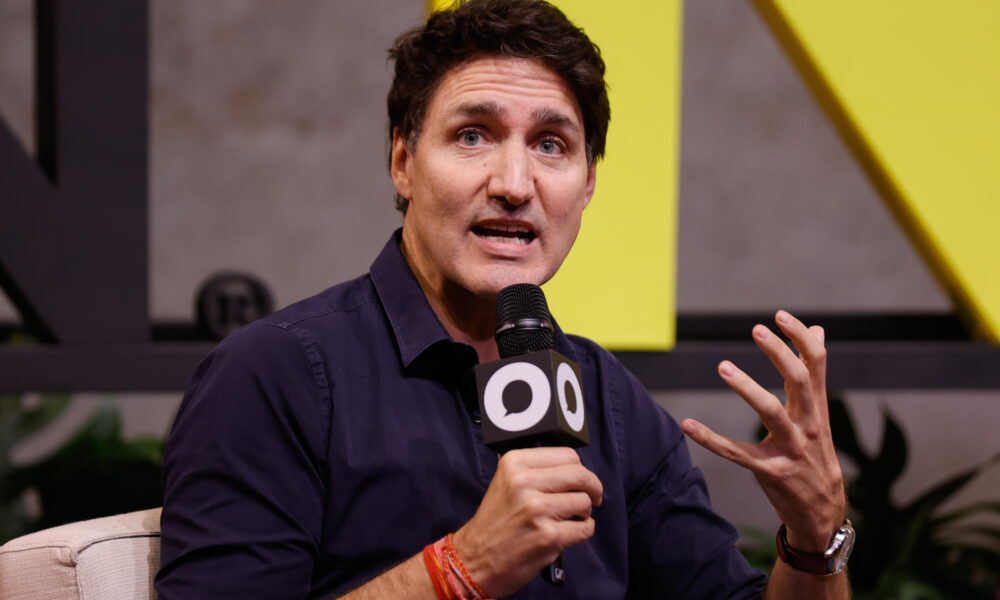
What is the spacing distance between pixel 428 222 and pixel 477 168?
10 centimetres

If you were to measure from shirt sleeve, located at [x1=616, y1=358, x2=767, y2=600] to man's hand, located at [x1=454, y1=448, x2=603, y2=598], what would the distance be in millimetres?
484

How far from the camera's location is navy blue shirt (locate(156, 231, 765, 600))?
1.15m

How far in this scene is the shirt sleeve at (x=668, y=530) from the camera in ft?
4.91

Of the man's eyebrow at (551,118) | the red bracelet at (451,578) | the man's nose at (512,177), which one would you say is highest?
the man's eyebrow at (551,118)

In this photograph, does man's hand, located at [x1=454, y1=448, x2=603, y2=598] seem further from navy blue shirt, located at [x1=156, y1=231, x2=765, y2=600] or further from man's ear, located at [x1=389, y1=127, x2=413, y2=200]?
man's ear, located at [x1=389, y1=127, x2=413, y2=200]

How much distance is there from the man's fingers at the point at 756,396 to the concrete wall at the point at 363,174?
2.86 meters

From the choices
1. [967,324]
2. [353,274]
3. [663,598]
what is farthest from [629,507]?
[353,274]

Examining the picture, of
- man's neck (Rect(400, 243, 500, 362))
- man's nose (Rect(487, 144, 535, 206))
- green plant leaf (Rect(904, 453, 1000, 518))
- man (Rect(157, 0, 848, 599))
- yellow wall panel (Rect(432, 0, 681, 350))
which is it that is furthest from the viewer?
green plant leaf (Rect(904, 453, 1000, 518))

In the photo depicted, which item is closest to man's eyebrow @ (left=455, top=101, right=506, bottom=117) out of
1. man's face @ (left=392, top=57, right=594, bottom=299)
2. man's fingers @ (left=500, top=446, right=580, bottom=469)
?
man's face @ (left=392, top=57, right=594, bottom=299)

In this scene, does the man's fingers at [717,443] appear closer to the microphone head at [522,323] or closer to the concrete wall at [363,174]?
the microphone head at [522,323]

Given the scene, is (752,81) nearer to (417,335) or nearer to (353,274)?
(353,274)

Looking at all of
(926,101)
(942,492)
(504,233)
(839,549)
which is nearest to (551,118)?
(504,233)

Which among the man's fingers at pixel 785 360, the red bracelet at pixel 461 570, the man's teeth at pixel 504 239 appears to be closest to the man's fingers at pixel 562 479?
the red bracelet at pixel 461 570

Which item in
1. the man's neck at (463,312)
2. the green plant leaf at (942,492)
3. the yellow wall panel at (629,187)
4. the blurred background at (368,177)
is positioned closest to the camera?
the man's neck at (463,312)
